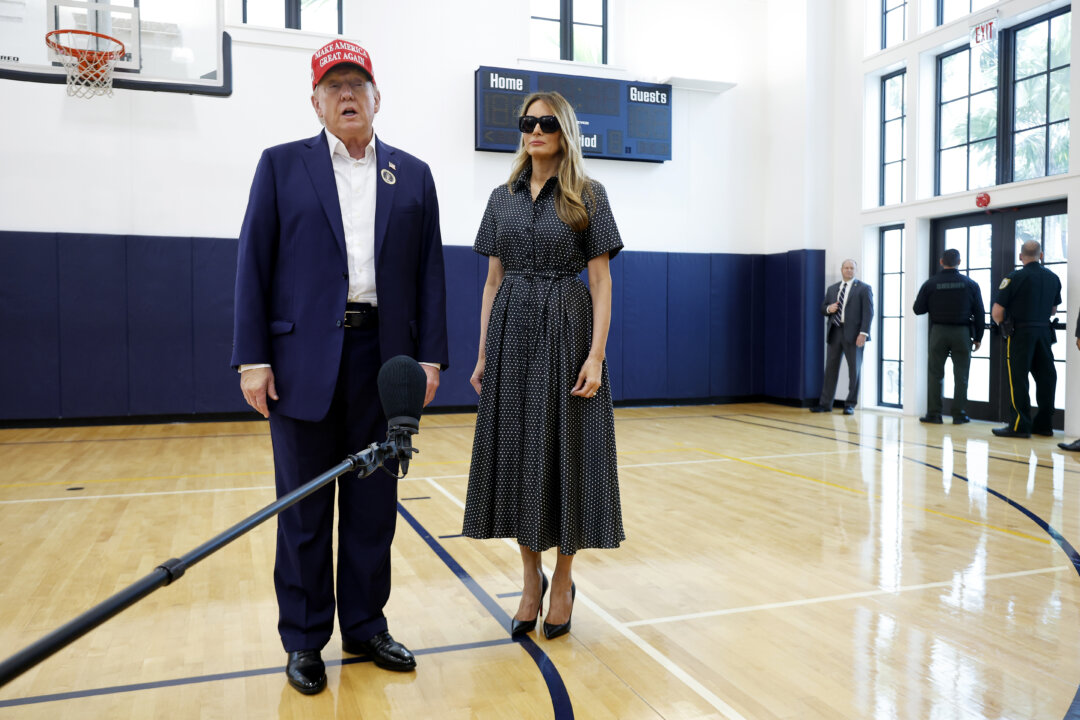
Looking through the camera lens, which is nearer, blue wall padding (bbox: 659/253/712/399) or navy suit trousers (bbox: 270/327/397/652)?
navy suit trousers (bbox: 270/327/397/652)

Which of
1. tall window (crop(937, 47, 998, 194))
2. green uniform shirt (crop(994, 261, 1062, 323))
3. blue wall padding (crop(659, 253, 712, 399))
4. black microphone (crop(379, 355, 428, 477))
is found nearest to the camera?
black microphone (crop(379, 355, 428, 477))

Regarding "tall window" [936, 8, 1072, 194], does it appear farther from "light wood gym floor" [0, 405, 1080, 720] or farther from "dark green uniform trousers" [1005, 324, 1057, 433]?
"light wood gym floor" [0, 405, 1080, 720]

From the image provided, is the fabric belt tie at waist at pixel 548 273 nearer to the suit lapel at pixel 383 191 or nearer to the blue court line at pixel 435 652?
the suit lapel at pixel 383 191

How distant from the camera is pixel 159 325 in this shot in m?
7.67

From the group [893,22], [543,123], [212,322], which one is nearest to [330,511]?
[543,123]

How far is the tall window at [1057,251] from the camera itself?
22.4 feet

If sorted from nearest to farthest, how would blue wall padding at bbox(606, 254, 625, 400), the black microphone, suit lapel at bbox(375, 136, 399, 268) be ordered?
the black microphone → suit lapel at bbox(375, 136, 399, 268) → blue wall padding at bbox(606, 254, 625, 400)

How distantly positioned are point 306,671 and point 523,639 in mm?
653

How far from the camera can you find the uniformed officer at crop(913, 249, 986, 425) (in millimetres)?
7301

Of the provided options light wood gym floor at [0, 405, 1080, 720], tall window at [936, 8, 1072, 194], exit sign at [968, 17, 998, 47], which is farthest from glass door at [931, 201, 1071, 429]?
light wood gym floor at [0, 405, 1080, 720]

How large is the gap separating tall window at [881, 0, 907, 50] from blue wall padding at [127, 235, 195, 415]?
750cm

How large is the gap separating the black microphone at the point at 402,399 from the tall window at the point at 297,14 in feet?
25.5

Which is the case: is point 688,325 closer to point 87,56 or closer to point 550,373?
point 87,56

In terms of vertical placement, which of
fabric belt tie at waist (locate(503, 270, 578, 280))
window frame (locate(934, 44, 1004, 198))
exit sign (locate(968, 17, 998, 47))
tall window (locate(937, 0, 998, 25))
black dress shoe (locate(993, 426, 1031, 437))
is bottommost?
black dress shoe (locate(993, 426, 1031, 437))
